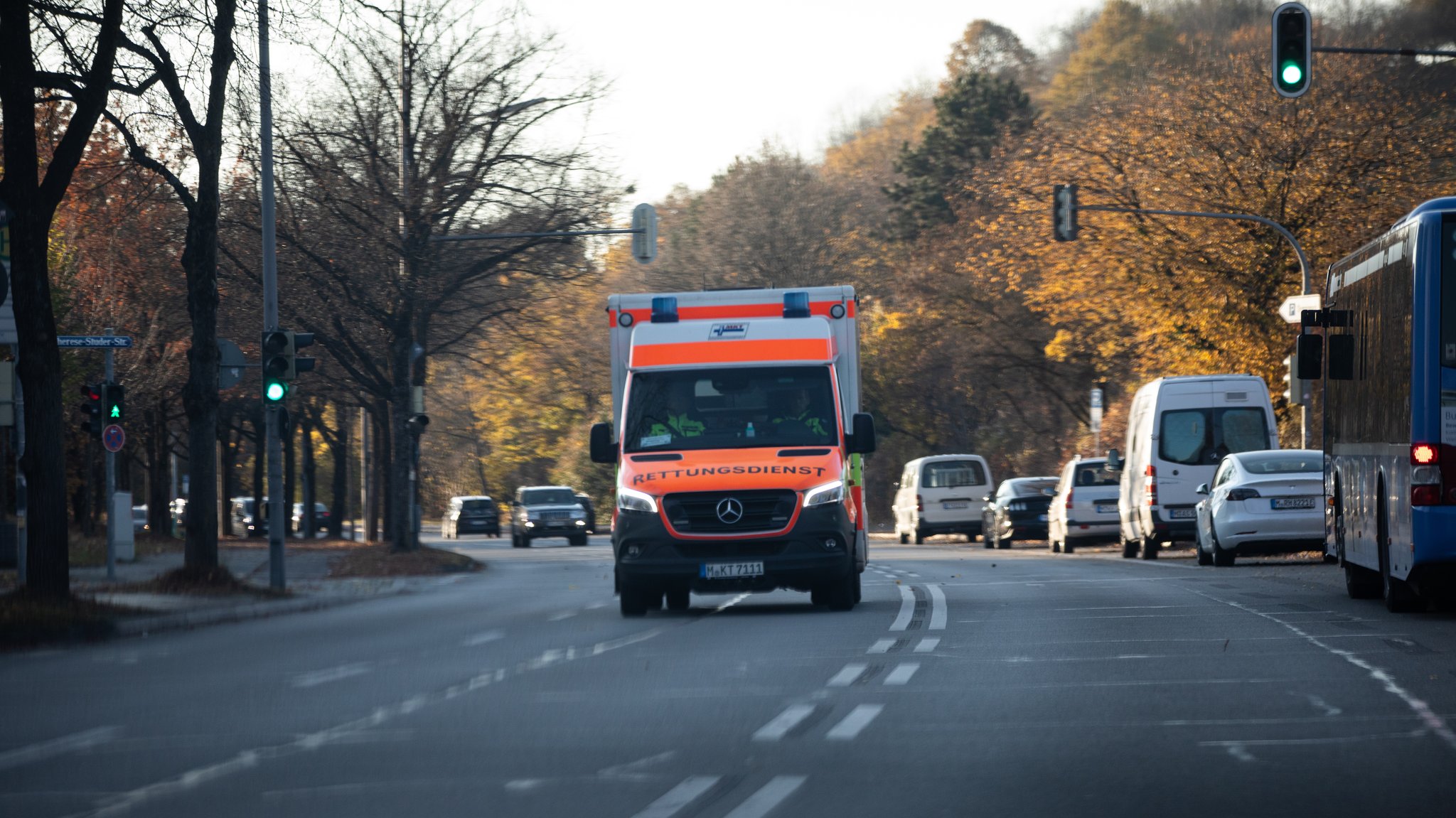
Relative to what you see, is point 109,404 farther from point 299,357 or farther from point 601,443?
A: point 601,443

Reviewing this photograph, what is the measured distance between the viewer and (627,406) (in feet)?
61.6

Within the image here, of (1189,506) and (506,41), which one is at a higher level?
(506,41)

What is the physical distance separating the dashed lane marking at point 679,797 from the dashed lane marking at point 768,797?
204 millimetres

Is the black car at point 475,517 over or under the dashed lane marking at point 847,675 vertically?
under

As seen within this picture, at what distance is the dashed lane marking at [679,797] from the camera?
23.0 feet

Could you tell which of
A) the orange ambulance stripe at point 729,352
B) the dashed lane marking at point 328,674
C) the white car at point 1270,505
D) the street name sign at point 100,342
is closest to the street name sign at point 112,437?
the street name sign at point 100,342

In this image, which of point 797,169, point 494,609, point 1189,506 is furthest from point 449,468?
point 494,609

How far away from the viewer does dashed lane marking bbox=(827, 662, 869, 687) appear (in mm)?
11500

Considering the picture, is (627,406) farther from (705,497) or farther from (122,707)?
(122,707)

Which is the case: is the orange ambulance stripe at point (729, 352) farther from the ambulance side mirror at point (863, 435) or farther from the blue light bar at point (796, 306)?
the ambulance side mirror at point (863, 435)

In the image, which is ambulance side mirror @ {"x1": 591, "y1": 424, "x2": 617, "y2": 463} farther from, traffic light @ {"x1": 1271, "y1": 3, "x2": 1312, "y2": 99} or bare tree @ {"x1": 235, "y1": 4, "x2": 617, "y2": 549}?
bare tree @ {"x1": 235, "y1": 4, "x2": 617, "y2": 549}

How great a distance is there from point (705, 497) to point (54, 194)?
6.99m

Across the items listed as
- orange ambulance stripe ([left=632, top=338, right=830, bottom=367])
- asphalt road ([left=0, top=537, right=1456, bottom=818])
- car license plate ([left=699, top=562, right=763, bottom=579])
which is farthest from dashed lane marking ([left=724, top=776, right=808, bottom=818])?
orange ambulance stripe ([left=632, top=338, right=830, bottom=367])

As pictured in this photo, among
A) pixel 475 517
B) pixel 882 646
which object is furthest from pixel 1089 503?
pixel 475 517
